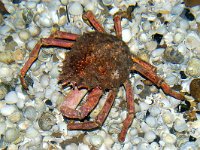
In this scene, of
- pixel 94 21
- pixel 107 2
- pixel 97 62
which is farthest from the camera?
pixel 107 2

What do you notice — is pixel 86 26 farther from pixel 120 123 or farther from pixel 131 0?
pixel 120 123

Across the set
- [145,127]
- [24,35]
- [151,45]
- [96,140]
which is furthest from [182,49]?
[24,35]

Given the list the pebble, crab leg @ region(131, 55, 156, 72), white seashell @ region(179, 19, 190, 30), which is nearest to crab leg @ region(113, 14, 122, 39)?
crab leg @ region(131, 55, 156, 72)

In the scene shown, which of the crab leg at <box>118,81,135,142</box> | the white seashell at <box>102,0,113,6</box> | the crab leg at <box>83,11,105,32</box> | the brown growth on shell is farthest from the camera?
the white seashell at <box>102,0,113,6</box>

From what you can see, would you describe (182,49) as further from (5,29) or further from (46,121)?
(5,29)

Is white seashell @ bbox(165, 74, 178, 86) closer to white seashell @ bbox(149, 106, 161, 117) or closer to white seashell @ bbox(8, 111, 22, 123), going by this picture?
white seashell @ bbox(149, 106, 161, 117)

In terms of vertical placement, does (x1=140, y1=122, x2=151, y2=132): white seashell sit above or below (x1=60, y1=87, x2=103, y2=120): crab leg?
below
